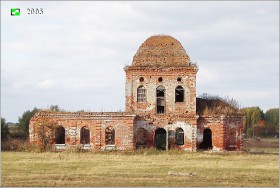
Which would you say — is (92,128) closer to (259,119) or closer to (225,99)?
(225,99)

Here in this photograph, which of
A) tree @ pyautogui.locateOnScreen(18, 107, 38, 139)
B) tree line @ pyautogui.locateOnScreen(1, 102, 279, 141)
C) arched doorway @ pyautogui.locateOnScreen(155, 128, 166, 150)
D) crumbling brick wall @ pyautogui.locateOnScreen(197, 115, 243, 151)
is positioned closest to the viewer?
crumbling brick wall @ pyautogui.locateOnScreen(197, 115, 243, 151)

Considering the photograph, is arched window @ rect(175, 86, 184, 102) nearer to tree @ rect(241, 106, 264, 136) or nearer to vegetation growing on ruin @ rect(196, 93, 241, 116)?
vegetation growing on ruin @ rect(196, 93, 241, 116)

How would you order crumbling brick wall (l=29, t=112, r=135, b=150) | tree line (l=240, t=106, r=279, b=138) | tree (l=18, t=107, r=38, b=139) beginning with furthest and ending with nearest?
tree line (l=240, t=106, r=279, b=138) < tree (l=18, t=107, r=38, b=139) < crumbling brick wall (l=29, t=112, r=135, b=150)

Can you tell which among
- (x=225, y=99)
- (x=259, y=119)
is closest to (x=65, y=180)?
(x=225, y=99)

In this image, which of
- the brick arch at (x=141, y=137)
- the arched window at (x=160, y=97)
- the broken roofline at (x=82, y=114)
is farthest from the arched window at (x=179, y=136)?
the broken roofline at (x=82, y=114)

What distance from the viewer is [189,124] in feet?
124

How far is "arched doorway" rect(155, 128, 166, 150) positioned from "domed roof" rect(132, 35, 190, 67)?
4.86 m

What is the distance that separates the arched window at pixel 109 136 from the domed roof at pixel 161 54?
5.07 meters

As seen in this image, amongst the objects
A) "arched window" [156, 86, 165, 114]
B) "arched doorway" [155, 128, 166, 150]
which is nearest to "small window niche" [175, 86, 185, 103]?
"arched window" [156, 86, 165, 114]

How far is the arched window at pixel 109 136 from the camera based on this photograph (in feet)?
126

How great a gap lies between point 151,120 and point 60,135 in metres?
6.79

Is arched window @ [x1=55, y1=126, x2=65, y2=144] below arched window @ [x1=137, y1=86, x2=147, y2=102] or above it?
below

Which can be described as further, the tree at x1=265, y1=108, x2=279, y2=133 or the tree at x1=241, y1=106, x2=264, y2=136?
the tree at x1=265, y1=108, x2=279, y2=133

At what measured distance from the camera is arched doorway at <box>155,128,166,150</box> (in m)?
39.4
